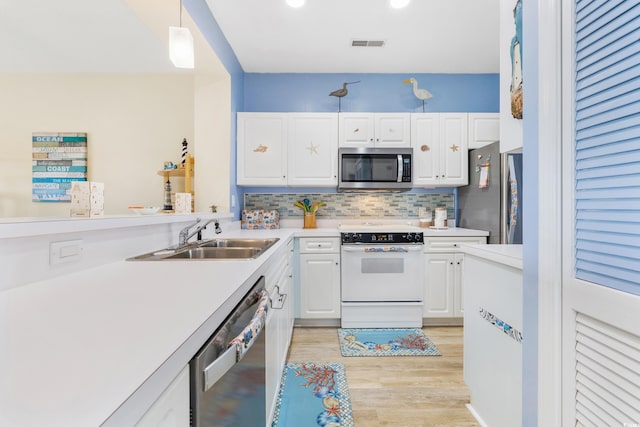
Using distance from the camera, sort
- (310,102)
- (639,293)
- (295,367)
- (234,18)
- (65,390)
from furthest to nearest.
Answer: (310,102), (234,18), (295,367), (639,293), (65,390)

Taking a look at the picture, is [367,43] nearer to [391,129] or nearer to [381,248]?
[391,129]

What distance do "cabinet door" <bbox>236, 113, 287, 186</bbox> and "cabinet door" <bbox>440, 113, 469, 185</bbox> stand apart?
5.51 ft

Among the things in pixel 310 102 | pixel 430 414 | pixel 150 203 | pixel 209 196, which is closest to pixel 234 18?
pixel 310 102

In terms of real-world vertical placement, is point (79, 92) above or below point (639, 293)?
above

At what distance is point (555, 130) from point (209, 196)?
2.66m

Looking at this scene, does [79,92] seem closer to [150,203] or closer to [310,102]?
[150,203]

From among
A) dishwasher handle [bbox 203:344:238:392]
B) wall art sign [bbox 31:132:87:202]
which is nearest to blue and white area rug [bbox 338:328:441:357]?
dishwasher handle [bbox 203:344:238:392]

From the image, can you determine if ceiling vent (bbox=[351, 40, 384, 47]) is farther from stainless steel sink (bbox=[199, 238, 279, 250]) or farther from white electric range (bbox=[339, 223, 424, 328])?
stainless steel sink (bbox=[199, 238, 279, 250])

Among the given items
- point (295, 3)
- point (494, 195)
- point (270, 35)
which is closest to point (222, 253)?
point (295, 3)

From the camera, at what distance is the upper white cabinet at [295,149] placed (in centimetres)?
328

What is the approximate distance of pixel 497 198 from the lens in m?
2.74

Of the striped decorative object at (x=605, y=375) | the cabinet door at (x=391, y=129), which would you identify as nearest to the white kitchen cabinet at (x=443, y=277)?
the cabinet door at (x=391, y=129)

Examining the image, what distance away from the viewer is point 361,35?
9.13 ft

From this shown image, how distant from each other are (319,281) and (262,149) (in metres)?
1.48
